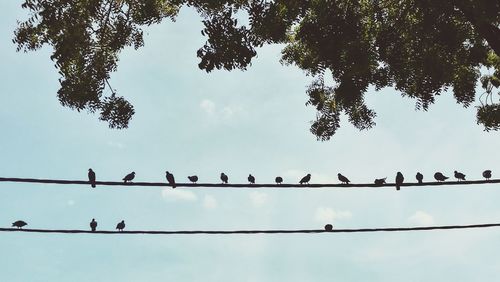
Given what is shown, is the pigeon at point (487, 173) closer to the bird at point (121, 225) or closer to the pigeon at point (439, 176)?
the pigeon at point (439, 176)

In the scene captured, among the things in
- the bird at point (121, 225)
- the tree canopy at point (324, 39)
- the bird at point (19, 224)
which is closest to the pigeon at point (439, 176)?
the tree canopy at point (324, 39)

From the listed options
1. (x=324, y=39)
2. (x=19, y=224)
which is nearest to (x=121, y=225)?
(x=19, y=224)

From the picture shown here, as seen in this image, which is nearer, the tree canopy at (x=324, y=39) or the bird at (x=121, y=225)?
the tree canopy at (x=324, y=39)

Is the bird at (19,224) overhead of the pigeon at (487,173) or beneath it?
beneath

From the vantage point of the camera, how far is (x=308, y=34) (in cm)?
809

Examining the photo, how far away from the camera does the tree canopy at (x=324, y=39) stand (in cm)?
750

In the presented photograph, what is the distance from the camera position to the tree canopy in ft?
24.6

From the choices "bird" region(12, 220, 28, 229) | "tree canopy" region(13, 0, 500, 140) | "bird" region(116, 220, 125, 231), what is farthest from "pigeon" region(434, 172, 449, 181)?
"bird" region(12, 220, 28, 229)

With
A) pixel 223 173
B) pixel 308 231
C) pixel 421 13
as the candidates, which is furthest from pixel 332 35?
pixel 223 173

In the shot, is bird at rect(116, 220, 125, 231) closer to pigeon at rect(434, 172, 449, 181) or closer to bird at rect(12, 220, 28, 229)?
bird at rect(12, 220, 28, 229)

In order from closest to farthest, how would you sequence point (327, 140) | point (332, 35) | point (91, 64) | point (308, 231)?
point (308, 231), point (332, 35), point (91, 64), point (327, 140)

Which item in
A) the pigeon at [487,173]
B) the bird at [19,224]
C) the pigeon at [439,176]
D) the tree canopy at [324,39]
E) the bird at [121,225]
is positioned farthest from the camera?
the bird at [121,225]

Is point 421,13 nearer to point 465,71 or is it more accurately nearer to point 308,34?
point 308,34

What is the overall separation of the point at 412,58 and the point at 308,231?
4.14 metres
